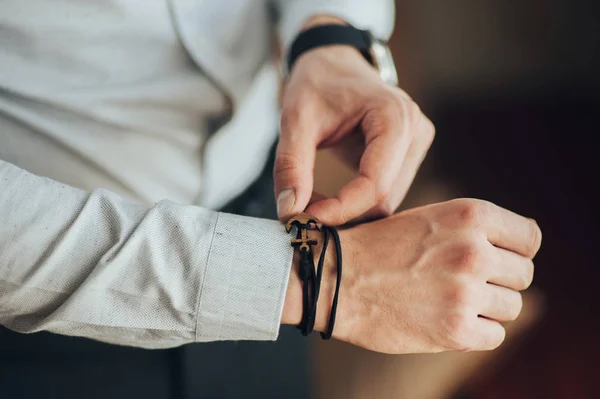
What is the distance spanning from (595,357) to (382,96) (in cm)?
120

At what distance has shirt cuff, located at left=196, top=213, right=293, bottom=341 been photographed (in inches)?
18.3

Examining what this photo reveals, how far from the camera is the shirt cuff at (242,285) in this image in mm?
465

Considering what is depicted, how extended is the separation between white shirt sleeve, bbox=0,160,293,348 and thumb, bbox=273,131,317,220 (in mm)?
56

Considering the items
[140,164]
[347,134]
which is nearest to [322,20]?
[347,134]

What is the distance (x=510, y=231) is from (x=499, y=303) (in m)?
0.07

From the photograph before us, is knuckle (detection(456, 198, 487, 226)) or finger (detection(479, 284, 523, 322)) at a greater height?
knuckle (detection(456, 198, 487, 226))

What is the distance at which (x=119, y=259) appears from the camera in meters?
0.45

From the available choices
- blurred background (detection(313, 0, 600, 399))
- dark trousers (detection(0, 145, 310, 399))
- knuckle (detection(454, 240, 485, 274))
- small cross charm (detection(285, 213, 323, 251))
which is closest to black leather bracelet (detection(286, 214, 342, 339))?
small cross charm (detection(285, 213, 323, 251))

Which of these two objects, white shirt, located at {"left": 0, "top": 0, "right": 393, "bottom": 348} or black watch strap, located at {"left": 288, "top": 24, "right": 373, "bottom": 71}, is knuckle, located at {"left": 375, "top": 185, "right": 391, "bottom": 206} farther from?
black watch strap, located at {"left": 288, "top": 24, "right": 373, "bottom": 71}

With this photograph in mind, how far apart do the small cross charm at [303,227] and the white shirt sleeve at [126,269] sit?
0.05 ft

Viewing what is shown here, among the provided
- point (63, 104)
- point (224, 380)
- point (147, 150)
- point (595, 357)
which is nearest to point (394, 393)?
point (595, 357)

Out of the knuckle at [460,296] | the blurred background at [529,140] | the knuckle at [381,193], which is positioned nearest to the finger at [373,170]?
the knuckle at [381,193]

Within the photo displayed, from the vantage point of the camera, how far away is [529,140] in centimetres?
164

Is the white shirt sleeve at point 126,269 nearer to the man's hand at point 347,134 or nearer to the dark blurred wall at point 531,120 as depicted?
the man's hand at point 347,134
